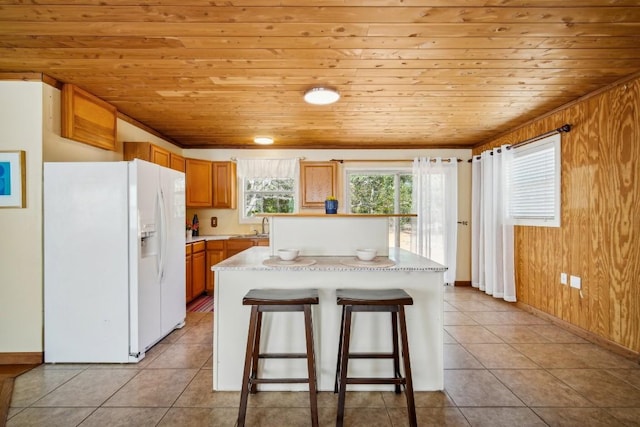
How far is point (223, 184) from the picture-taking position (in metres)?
5.06

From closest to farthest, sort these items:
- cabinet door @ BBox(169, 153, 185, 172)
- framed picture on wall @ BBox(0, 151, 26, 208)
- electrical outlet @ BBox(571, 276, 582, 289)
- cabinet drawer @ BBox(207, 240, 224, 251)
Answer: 1. framed picture on wall @ BBox(0, 151, 26, 208)
2. electrical outlet @ BBox(571, 276, 582, 289)
3. cabinet door @ BBox(169, 153, 185, 172)
4. cabinet drawer @ BBox(207, 240, 224, 251)

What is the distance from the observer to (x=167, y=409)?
2004mm

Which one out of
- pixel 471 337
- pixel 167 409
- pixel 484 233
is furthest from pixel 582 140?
pixel 167 409

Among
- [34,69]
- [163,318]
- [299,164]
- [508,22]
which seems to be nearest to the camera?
[508,22]

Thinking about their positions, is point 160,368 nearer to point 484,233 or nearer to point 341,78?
point 341,78

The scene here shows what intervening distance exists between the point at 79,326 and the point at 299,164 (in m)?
3.50

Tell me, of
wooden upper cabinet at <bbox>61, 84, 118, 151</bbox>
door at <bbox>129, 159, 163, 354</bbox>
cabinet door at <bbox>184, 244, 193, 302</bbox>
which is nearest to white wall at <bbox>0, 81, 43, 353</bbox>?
wooden upper cabinet at <bbox>61, 84, 118, 151</bbox>

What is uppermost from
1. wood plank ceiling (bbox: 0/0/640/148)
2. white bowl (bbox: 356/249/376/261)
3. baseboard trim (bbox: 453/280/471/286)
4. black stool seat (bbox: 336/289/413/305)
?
wood plank ceiling (bbox: 0/0/640/148)

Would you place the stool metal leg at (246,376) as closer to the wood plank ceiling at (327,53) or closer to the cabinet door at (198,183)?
the wood plank ceiling at (327,53)

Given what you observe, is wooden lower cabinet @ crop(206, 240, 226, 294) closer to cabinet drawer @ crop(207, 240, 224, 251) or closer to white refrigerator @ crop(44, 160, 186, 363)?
cabinet drawer @ crop(207, 240, 224, 251)

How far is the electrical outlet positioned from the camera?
3178 mm

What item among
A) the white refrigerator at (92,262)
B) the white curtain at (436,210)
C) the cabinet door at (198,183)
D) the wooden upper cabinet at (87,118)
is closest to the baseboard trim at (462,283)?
the white curtain at (436,210)

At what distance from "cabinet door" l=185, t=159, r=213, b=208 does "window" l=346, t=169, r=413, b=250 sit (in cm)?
221

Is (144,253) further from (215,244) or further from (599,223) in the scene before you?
(599,223)
